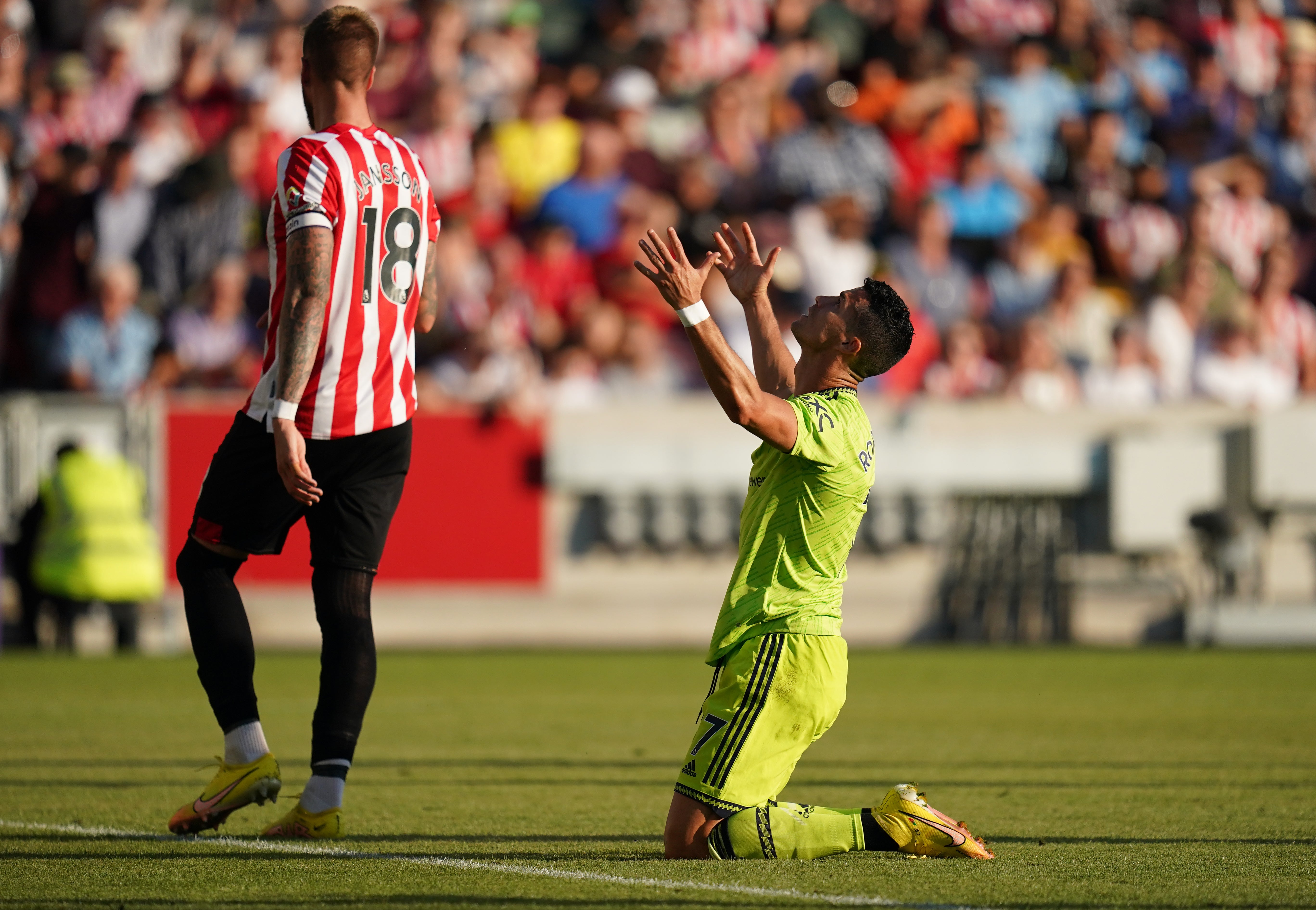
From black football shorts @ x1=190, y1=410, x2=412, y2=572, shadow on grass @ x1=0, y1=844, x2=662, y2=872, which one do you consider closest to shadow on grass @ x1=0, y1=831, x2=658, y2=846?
shadow on grass @ x1=0, y1=844, x2=662, y2=872

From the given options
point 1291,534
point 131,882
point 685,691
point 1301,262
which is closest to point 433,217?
point 131,882

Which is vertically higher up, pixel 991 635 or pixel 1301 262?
pixel 1301 262

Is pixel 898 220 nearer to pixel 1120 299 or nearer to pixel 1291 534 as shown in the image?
pixel 1120 299

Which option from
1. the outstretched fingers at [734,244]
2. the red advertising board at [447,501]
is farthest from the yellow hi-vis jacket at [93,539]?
the outstretched fingers at [734,244]

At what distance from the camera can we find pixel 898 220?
1603cm

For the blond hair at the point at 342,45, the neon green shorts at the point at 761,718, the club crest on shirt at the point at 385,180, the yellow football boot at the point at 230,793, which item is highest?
the blond hair at the point at 342,45

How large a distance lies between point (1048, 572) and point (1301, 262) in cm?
471

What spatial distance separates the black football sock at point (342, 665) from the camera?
5.04m

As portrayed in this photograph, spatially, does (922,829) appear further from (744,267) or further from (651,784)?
(651,784)

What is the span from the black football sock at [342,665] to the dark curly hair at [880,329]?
4.97ft

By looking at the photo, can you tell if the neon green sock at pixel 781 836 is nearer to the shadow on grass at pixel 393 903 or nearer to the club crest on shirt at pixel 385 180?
the shadow on grass at pixel 393 903

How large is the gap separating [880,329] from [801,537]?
60 centimetres

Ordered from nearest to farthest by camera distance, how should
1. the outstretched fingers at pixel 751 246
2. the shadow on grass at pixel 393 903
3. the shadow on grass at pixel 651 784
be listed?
1. the shadow on grass at pixel 393 903
2. the outstretched fingers at pixel 751 246
3. the shadow on grass at pixel 651 784

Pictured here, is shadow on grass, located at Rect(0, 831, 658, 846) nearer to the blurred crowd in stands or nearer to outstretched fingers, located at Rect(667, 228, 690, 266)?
outstretched fingers, located at Rect(667, 228, 690, 266)
